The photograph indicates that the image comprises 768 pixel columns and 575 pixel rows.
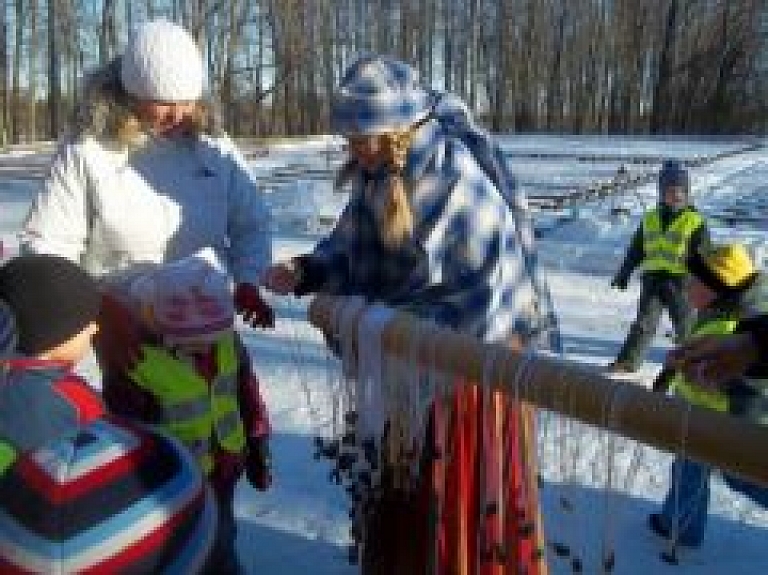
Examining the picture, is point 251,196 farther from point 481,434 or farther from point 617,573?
point 617,573

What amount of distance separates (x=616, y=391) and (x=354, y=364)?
0.77 m

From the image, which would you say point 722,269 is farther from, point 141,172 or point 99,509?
point 99,509

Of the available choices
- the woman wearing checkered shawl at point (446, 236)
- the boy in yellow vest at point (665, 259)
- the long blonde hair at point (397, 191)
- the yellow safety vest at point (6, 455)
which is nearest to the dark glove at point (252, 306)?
the woman wearing checkered shawl at point (446, 236)

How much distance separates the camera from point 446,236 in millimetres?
2107

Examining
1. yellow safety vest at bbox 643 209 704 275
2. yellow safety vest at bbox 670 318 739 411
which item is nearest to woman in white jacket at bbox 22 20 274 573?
yellow safety vest at bbox 670 318 739 411

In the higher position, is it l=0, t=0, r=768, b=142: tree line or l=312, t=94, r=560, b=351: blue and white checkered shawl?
l=0, t=0, r=768, b=142: tree line

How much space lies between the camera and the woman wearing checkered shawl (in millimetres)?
2115

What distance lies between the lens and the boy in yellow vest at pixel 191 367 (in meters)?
2.46

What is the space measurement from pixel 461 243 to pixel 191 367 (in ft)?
2.69

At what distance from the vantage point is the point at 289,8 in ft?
134

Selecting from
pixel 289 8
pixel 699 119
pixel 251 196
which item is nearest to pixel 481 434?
pixel 251 196

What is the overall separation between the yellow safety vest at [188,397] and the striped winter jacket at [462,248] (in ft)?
1.77

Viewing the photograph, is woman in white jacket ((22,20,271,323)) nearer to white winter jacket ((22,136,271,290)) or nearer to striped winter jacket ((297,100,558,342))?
white winter jacket ((22,136,271,290))

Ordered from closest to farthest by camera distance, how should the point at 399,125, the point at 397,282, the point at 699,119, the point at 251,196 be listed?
the point at 399,125 → the point at 397,282 → the point at 251,196 → the point at 699,119
